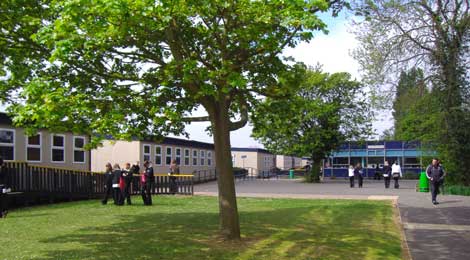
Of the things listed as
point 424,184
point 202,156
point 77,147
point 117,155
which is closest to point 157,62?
point 77,147

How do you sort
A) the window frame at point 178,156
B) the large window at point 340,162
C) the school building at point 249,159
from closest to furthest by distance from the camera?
the window frame at point 178,156 < the large window at point 340,162 < the school building at point 249,159

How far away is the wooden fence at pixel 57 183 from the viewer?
18.0m

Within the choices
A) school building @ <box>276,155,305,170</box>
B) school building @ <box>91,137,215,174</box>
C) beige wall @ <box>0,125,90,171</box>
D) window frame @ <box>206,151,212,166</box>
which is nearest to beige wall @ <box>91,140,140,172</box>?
school building @ <box>91,137,215,174</box>

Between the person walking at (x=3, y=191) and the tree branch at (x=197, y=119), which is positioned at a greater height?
the tree branch at (x=197, y=119)

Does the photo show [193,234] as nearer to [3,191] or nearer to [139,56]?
[139,56]

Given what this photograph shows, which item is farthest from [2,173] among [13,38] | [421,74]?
[421,74]

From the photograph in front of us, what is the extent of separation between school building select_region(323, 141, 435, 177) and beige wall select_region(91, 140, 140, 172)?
72.3ft

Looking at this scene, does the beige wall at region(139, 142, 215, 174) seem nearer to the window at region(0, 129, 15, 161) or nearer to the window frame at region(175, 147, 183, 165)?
the window frame at region(175, 147, 183, 165)

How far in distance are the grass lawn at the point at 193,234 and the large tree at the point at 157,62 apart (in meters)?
1.14

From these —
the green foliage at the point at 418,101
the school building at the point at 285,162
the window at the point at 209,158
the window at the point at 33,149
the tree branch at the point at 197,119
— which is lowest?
the school building at the point at 285,162

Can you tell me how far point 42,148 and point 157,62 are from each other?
14896 millimetres

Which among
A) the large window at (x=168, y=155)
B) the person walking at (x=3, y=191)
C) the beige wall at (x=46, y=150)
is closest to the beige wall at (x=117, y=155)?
the large window at (x=168, y=155)

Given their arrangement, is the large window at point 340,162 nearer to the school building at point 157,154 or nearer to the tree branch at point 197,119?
the school building at point 157,154

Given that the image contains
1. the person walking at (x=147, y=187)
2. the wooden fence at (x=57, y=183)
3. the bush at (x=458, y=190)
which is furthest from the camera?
the bush at (x=458, y=190)
